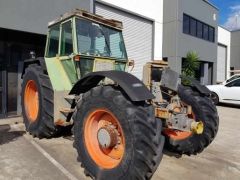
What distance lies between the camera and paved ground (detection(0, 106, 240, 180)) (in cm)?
387

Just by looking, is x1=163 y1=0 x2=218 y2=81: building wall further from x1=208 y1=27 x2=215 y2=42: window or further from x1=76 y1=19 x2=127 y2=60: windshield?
x1=76 y1=19 x2=127 y2=60: windshield

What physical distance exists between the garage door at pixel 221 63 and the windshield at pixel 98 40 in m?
21.1

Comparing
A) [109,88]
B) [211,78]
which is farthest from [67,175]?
[211,78]

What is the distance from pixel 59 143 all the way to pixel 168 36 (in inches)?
483

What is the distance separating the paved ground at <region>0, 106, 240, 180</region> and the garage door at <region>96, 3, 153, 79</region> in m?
7.98

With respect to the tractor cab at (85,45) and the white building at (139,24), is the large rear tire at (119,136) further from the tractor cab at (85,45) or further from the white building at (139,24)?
the white building at (139,24)

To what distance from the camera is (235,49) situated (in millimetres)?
26391

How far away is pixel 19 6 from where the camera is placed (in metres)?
7.39

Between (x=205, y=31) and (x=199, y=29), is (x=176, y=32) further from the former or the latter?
(x=205, y=31)

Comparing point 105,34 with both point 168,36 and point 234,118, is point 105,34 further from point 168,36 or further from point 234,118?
point 168,36

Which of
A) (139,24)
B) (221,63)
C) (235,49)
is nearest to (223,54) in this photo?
(221,63)

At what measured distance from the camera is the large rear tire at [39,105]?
5.05 m

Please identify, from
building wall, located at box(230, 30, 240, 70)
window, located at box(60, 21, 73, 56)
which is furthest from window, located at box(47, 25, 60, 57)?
building wall, located at box(230, 30, 240, 70)

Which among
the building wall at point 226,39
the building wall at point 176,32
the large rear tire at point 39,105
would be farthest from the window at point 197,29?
the large rear tire at point 39,105
